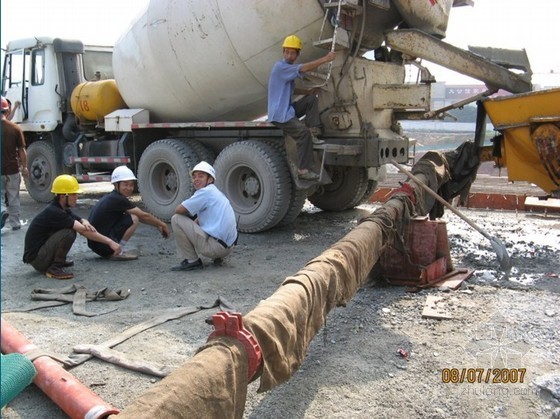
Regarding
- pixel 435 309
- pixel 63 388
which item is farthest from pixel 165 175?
pixel 63 388

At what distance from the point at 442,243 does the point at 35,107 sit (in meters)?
8.16

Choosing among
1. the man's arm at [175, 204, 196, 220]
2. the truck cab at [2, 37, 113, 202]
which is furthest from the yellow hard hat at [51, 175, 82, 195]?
the truck cab at [2, 37, 113, 202]

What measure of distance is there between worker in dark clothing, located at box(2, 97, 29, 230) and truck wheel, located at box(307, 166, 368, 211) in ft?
14.2

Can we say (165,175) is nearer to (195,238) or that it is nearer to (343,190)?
(343,190)

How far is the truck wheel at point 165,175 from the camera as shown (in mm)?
7957

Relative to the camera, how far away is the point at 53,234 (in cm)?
534

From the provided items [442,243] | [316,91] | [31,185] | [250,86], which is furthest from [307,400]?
[31,185]

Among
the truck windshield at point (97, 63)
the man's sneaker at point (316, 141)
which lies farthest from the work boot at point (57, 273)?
the truck windshield at point (97, 63)

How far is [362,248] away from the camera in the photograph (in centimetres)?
370

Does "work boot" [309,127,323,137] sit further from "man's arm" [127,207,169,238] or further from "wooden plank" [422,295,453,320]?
"wooden plank" [422,295,453,320]

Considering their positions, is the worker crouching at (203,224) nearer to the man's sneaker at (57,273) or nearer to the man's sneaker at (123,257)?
the man's sneaker at (123,257)

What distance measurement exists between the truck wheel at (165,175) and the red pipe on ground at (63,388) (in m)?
4.77
